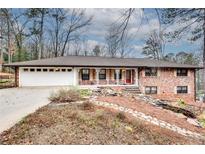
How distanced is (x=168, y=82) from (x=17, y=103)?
5.23 meters

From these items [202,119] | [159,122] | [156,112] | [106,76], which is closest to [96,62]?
[106,76]

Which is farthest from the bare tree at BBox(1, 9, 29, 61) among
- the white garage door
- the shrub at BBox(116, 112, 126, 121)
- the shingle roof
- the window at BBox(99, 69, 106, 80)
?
the window at BBox(99, 69, 106, 80)

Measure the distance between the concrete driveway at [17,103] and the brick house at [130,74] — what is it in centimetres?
117

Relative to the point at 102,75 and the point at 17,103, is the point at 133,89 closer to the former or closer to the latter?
the point at 102,75

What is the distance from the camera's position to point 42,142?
418 centimetres

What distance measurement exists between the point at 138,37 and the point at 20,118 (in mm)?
2924

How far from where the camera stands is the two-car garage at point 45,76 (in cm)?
967

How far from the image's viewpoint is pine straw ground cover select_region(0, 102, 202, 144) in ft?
14.2

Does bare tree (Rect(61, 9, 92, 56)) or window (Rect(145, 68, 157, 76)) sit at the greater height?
bare tree (Rect(61, 9, 92, 56))

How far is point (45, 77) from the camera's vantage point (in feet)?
32.4

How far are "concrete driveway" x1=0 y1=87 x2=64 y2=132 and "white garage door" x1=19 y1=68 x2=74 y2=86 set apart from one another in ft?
4.25

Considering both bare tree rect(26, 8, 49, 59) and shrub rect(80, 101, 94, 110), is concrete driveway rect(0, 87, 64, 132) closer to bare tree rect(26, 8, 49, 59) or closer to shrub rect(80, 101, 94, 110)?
shrub rect(80, 101, 94, 110)

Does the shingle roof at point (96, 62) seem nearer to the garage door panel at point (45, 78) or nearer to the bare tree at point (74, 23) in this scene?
the garage door panel at point (45, 78)

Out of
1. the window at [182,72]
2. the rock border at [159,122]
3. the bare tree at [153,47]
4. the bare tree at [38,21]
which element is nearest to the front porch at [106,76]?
the window at [182,72]
